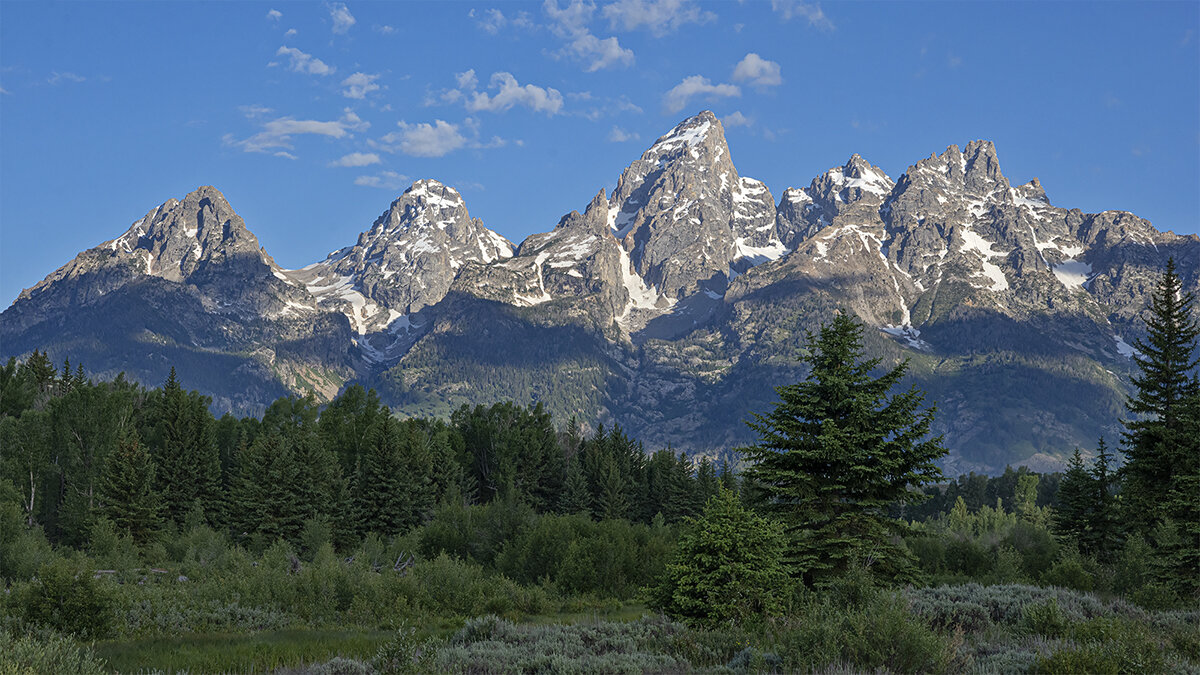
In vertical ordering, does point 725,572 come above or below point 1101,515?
below

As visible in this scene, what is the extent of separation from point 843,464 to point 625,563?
57.6ft

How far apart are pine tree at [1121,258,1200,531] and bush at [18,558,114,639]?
133 ft

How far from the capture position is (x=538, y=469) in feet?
320

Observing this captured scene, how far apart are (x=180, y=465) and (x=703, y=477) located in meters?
55.6

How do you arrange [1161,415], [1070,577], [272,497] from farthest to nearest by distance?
1. [272,497]
2. [1161,415]
3. [1070,577]

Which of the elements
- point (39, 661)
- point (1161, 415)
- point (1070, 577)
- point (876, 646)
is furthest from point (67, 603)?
point (1161, 415)

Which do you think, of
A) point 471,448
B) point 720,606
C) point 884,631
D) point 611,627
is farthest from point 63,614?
point 471,448

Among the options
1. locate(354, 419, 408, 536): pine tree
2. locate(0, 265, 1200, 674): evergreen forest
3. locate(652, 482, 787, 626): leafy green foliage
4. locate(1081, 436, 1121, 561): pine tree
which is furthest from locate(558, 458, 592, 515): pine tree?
locate(652, 482, 787, 626): leafy green foliage

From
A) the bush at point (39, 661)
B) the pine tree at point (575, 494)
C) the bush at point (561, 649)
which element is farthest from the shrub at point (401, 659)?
the pine tree at point (575, 494)

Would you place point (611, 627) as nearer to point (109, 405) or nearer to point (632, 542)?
point (632, 542)

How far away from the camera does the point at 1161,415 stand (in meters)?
40.5

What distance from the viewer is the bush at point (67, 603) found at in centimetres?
2012

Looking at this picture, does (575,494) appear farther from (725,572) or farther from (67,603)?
(725,572)

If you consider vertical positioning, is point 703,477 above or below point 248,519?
above
